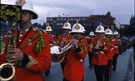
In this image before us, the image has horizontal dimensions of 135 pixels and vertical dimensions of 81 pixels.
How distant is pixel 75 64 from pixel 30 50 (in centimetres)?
275

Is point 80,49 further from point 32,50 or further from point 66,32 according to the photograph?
point 66,32

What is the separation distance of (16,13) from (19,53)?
447 mm

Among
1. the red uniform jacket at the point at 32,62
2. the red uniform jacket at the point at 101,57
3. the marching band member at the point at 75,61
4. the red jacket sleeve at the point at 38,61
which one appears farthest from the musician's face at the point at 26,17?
the red uniform jacket at the point at 101,57

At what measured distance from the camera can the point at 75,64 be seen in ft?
18.5

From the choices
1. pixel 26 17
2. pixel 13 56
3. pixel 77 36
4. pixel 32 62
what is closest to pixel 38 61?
pixel 32 62

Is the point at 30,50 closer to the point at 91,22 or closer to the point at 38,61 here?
the point at 38,61

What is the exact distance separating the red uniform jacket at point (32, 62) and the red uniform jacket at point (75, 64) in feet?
7.97

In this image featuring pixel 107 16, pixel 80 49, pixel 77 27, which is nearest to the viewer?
pixel 80 49

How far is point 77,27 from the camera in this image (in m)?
Result: 6.30

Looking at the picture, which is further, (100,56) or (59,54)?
(100,56)

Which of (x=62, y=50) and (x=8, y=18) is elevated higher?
(x=8, y=18)

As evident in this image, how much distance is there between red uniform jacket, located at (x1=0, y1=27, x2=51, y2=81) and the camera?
9.32 ft

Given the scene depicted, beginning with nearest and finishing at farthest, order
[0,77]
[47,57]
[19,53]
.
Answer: [0,77]
[19,53]
[47,57]

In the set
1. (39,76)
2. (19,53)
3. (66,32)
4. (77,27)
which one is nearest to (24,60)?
(19,53)
